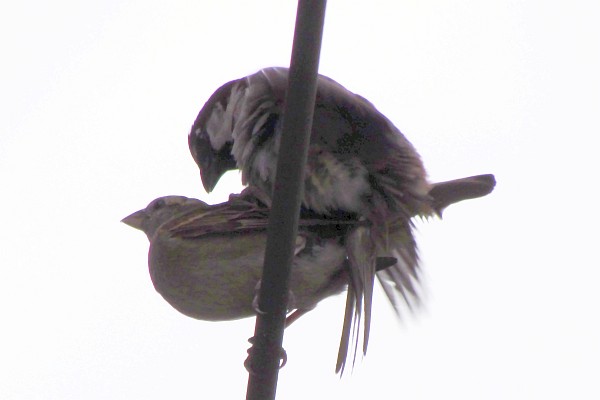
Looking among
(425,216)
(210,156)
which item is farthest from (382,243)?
(210,156)

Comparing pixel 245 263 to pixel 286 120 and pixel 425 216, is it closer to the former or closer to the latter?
pixel 425 216

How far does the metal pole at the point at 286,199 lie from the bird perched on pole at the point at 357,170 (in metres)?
0.79

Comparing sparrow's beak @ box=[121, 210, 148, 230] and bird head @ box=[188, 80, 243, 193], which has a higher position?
bird head @ box=[188, 80, 243, 193]

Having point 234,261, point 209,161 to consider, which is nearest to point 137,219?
point 209,161

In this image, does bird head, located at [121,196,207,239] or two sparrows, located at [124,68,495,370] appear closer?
two sparrows, located at [124,68,495,370]

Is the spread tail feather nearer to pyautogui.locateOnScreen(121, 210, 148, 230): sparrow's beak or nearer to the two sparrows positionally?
the two sparrows

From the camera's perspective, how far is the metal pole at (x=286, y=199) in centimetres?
247

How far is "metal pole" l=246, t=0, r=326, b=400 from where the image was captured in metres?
2.47

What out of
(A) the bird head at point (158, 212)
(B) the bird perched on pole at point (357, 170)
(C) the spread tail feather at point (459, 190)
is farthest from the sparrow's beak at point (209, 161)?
(C) the spread tail feather at point (459, 190)

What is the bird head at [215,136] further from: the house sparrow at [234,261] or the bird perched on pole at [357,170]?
the house sparrow at [234,261]

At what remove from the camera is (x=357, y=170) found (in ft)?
12.1

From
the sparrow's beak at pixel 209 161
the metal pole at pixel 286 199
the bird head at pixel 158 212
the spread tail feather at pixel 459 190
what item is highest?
the sparrow's beak at pixel 209 161

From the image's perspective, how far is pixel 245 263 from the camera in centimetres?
368

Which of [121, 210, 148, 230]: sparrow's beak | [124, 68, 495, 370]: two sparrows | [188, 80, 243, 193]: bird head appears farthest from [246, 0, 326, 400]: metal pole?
[121, 210, 148, 230]: sparrow's beak
